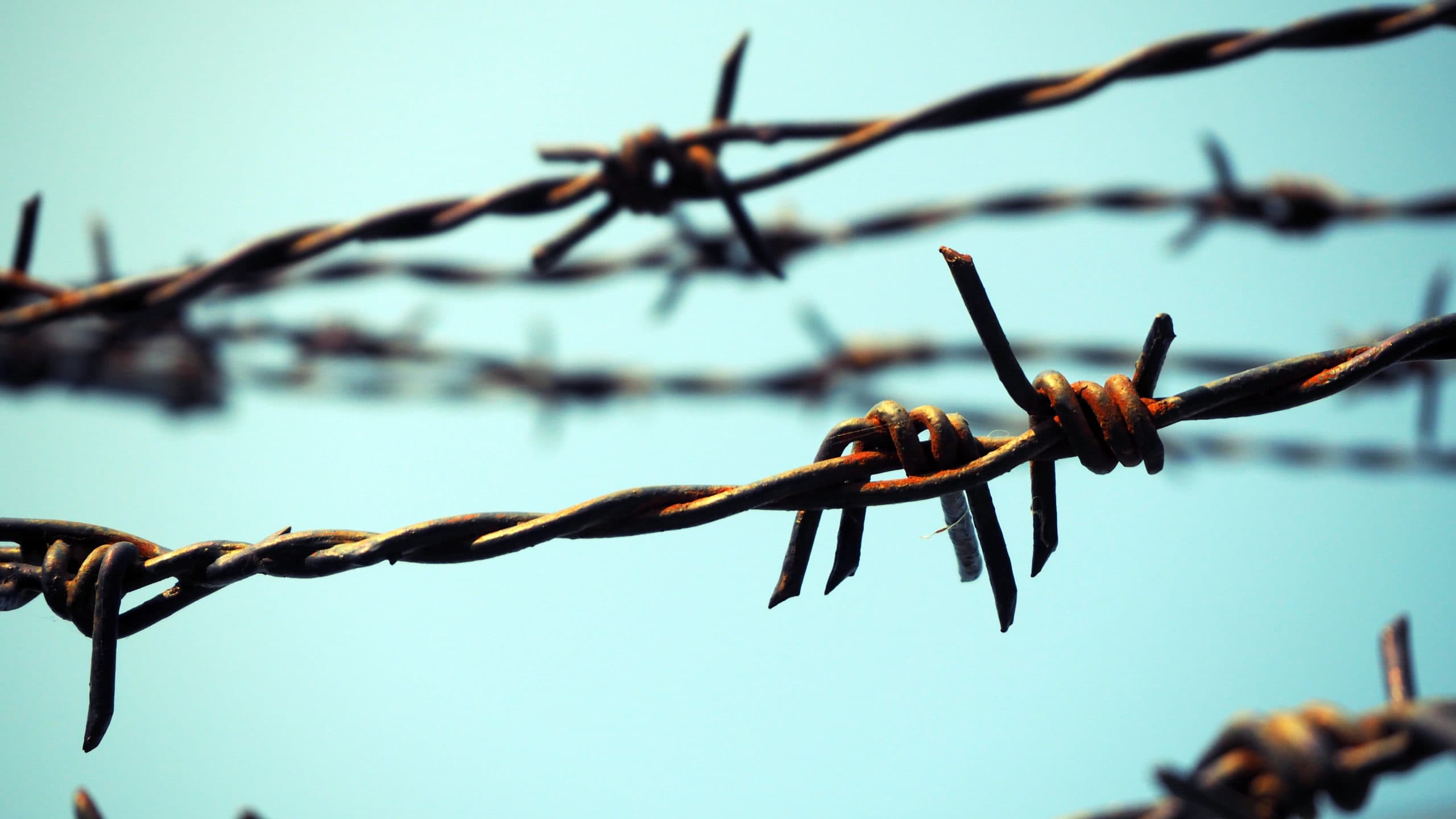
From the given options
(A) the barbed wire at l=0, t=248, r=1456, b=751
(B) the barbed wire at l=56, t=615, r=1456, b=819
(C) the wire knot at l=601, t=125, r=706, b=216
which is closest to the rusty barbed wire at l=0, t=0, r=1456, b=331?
(C) the wire knot at l=601, t=125, r=706, b=216

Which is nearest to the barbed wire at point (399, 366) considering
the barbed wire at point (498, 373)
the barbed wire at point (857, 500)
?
the barbed wire at point (498, 373)

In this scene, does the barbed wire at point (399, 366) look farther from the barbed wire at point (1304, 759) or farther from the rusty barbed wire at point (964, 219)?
the barbed wire at point (1304, 759)

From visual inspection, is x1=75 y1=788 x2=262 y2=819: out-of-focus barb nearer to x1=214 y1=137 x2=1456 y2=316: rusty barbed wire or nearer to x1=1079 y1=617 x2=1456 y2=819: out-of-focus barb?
x1=1079 y1=617 x2=1456 y2=819: out-of-focus barb

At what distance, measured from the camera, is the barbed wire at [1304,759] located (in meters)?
0.41

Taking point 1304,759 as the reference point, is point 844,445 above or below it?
above

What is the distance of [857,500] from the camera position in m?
0.54

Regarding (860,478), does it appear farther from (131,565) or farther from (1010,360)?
(131,565)

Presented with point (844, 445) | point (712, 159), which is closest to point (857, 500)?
point (844, 445)

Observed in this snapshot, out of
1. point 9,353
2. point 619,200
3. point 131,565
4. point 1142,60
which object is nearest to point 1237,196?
point 1142,60

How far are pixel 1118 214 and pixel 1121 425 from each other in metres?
1.02

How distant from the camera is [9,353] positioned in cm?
201

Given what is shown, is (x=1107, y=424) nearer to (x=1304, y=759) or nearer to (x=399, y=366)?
(x=1304, y=759)

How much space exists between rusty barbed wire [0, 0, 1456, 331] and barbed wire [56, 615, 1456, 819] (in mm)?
562

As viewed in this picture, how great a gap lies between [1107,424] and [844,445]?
0.13 m
